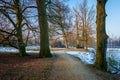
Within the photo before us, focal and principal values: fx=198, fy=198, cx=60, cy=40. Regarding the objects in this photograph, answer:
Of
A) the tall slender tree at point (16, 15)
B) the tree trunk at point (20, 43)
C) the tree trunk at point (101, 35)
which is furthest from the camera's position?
the tree trunk at point (20, 43)

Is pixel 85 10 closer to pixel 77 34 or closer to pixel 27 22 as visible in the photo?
pixel 77 34

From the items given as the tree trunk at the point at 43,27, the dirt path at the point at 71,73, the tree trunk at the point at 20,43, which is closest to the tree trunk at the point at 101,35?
the dirt path at the point at 71,73

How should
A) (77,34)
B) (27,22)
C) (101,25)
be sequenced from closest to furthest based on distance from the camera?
1. (101,25)
2. (27,22)
3. (77,34)

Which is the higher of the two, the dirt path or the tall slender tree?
the tall slender tree

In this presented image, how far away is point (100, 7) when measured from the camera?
42.1ft

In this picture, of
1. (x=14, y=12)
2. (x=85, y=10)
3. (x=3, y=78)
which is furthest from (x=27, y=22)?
(x=85, y=10)

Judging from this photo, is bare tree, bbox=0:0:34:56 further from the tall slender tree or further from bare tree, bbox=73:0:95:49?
bare tree, bbox=73:0:95:49

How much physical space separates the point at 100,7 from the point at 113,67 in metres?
4.66

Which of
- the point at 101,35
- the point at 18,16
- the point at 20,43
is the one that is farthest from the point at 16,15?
the point at 101,35

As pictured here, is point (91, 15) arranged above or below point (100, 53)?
above

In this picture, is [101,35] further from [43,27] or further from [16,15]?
[16,15]

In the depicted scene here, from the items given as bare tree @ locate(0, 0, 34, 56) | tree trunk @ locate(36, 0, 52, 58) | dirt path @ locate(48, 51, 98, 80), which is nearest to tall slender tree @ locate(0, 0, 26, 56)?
bare tree @ locate(0, 0, 34, 56)

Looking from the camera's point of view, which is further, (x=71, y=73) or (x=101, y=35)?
(x=101, y=35)

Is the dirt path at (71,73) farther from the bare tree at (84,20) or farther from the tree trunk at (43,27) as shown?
the bare tree at (84,20)
